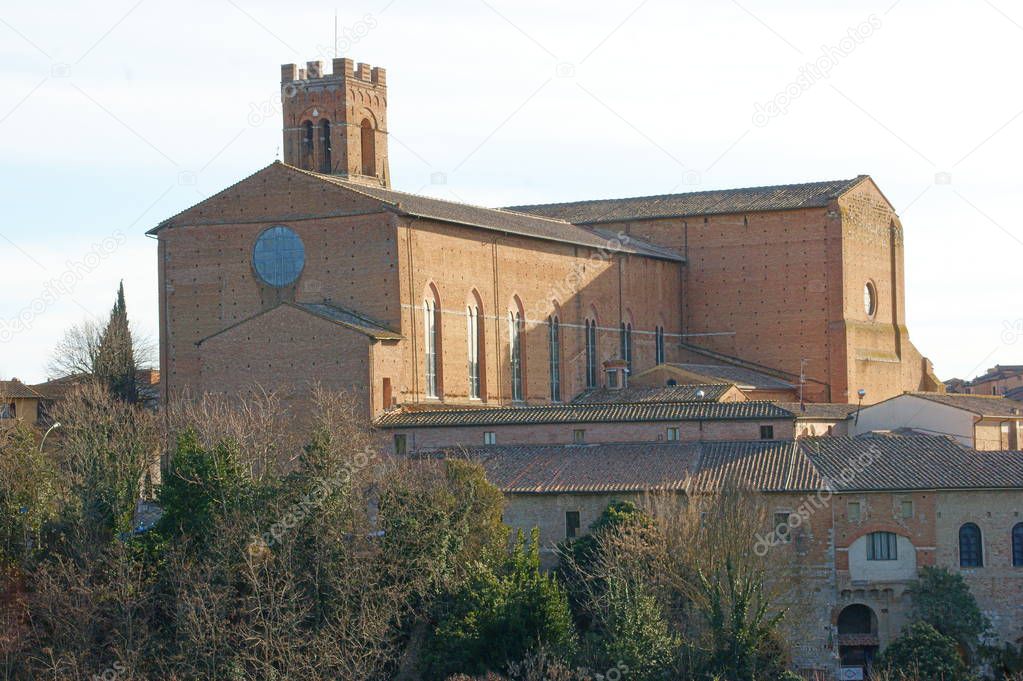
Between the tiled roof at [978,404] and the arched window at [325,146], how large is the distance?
19.5m

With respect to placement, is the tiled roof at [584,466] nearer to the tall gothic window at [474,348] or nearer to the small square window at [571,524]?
the small square window at [571,524]

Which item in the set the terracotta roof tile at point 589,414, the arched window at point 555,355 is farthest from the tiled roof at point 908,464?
the arched window at point 555,355

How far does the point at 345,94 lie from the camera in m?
56.5

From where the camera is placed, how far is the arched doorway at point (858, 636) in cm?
3697

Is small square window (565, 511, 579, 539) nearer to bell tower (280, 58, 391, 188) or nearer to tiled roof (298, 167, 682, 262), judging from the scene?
tiled roof (298, 167, 682, 262)

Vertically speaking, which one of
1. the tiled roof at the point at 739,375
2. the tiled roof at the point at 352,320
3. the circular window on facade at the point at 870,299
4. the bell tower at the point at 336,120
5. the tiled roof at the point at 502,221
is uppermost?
the bell tower at the point at 336,120

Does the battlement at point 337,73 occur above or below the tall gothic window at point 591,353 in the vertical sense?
above

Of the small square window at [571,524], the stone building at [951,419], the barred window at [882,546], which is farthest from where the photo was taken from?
the stone building at [951,419]

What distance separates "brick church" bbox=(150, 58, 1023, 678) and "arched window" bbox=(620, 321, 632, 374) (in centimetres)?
17

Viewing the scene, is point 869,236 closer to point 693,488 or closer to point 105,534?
point 693,488

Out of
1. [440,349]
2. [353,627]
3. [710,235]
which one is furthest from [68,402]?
[710,235]

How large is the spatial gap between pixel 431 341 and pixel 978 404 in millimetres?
15552

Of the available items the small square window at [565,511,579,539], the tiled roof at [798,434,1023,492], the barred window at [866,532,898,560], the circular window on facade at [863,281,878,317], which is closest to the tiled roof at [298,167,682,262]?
the circular window on facade at [863,281,878,317]

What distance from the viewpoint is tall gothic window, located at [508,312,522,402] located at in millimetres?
50312
